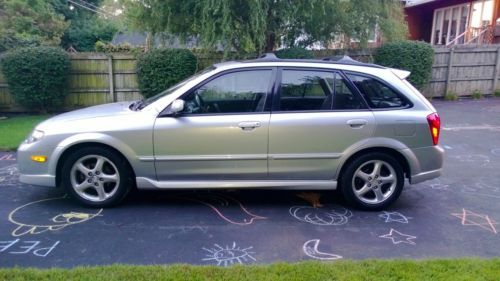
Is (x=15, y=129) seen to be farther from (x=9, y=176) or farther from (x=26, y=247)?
(x=26, y=247)

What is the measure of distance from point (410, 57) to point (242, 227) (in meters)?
9.47

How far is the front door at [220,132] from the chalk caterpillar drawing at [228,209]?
1.24 feet

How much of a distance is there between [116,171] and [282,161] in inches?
73.0

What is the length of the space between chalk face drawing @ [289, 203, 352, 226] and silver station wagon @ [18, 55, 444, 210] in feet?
0.68

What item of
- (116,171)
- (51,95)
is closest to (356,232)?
(116,171)

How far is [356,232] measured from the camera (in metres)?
4.34

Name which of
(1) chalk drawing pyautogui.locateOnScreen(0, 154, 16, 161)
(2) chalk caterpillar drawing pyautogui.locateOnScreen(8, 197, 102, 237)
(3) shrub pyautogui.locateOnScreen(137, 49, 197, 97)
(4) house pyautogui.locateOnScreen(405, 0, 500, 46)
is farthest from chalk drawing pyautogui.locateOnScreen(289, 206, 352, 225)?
(4) house pyautogui.locateOnScreen(405, 0, 500, 46)

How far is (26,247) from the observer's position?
3.90 m

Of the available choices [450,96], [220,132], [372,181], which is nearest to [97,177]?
[220,132]

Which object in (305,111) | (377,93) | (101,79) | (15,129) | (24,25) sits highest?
(24,25)

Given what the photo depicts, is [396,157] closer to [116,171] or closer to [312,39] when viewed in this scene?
[116,171]

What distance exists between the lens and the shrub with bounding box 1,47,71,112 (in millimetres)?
10461

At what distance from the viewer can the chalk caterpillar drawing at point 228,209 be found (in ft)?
15.2

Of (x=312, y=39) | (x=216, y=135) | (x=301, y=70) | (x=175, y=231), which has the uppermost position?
(x=312, y=39)
